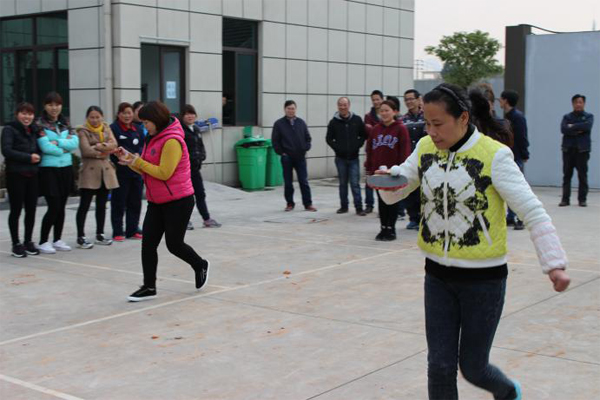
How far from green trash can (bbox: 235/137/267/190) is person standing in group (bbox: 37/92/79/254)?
750 centimetres

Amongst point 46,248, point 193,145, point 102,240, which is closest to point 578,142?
point 193,145

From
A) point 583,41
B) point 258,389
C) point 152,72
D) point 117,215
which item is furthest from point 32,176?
point 583,41

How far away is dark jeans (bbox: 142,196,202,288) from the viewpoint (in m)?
7.35

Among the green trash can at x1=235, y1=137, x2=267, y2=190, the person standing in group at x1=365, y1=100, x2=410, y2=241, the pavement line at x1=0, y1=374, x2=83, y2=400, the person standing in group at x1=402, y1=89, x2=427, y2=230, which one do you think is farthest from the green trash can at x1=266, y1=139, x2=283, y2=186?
the pavement line at x1=0, y1=374, x2=83, y2=400

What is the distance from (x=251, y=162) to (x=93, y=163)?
7.10 m

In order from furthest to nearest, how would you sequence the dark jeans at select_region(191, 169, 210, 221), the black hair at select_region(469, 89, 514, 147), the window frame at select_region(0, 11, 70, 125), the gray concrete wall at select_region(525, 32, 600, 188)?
the gray concrete wall at select_region(525, 32, 600, 188) → the window frame at select_region(0, 11, 70, 125) → the dark jeans at select_region(191, 169, 210, 221) → the black hair at select_region(469, 89, 514, 147)

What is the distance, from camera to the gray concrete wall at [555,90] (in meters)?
17.4

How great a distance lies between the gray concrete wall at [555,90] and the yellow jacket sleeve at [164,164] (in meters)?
12.2

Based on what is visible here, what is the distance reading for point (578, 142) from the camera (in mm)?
13945

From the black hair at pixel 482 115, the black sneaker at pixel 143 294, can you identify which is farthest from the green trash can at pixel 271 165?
the black hair at pixel 482 115

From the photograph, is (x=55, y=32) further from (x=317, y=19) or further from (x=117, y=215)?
(x=117, y=215)

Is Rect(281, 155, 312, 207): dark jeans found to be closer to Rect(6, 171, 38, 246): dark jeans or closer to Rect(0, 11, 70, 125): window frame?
Rect(6, 171, 38, 246): dark jeans

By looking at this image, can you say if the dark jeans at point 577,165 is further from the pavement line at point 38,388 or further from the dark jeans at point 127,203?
the pavement line at point 38,388

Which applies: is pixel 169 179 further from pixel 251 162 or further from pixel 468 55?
pixel 468 55
